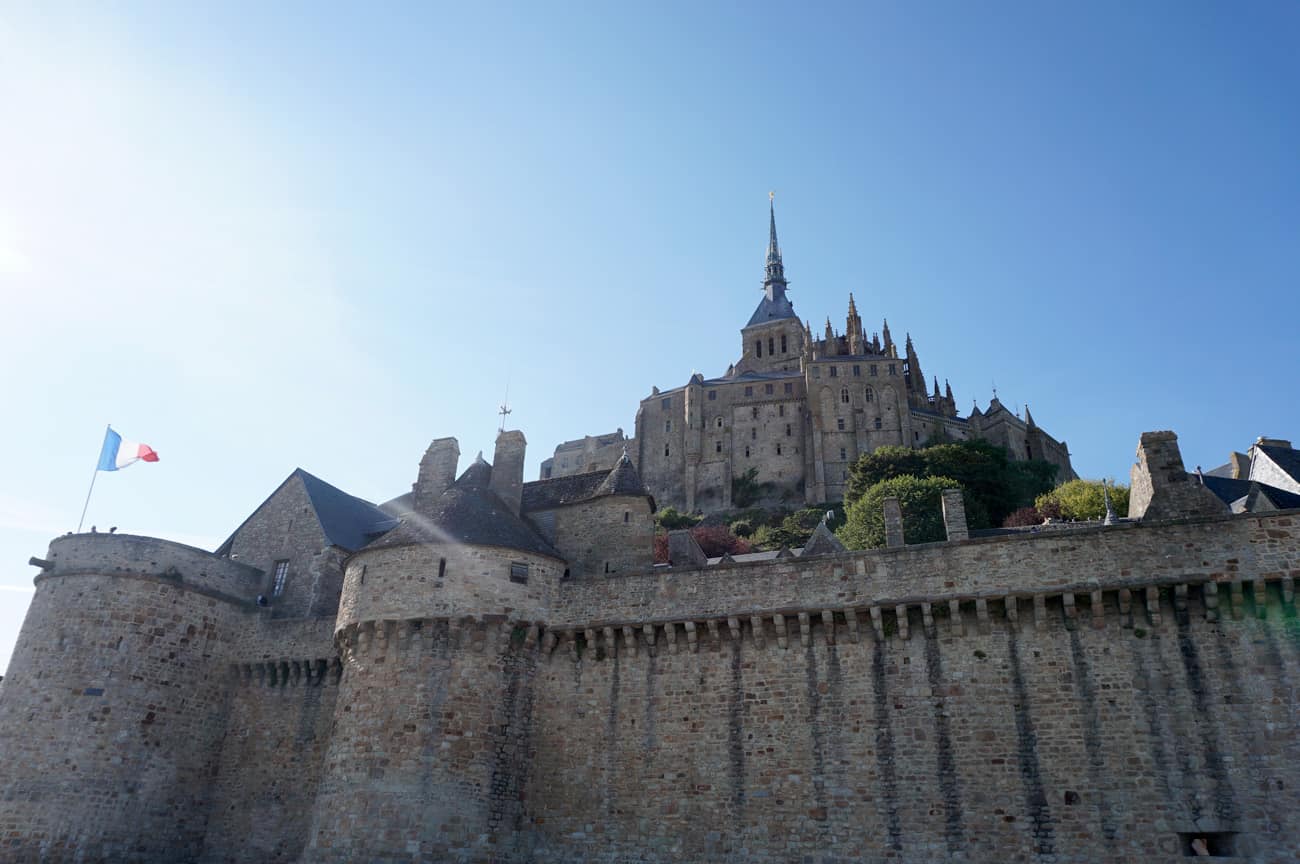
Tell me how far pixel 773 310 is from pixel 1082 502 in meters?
60.5

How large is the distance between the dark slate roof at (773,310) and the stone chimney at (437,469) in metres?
79.6

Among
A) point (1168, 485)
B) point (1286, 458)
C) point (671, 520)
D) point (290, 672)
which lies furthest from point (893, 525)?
point (671, 520)

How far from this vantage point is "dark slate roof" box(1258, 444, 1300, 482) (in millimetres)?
31708

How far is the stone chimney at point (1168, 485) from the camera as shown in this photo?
19672 mm

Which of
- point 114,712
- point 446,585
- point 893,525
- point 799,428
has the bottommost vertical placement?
point 114,712

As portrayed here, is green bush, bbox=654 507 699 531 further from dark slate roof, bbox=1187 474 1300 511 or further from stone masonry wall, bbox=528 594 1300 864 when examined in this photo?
stone masonry wall, bbox=528 594 1300 864

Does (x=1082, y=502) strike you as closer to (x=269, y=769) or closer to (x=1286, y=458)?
(x=1286, y=458)

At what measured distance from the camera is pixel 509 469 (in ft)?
85.8

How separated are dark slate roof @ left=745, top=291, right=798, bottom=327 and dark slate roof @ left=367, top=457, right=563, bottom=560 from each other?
81685 millimetres

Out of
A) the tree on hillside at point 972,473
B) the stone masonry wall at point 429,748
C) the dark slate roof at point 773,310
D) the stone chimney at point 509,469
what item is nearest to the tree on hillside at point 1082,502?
the tree on hillside at point 972,473

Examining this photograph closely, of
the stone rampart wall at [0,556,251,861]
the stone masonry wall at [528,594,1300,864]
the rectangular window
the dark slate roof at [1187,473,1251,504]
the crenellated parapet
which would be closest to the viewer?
the stone masonry wall at [528,594,1300,864]

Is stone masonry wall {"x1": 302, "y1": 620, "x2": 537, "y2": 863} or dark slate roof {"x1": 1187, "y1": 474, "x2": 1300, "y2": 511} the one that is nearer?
stone masonry wall {"x1": 302, "y1": 620, "x2": 537, "y2": 863}

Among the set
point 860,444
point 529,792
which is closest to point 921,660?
point 529,792

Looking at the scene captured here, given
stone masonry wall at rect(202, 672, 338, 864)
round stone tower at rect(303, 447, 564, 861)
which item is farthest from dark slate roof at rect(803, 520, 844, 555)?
stone masonry wall at rect(202, 672, 338, 864)
